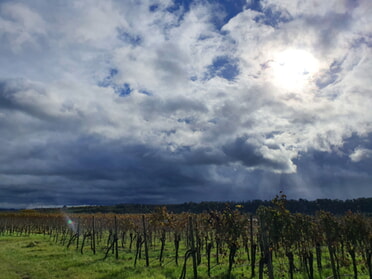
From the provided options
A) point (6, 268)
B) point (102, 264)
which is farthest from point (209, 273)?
point (6, 268)

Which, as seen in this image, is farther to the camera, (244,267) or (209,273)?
(244,267)

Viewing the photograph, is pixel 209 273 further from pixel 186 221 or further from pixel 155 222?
pixel 186 221

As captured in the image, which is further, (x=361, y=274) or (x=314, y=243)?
(x=314, y=243)

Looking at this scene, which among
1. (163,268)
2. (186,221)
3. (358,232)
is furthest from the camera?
(186,221)

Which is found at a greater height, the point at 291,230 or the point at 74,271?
the point at 291,230

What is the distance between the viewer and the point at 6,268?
2019 cm

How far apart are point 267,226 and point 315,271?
19.2ft

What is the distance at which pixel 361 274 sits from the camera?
54.5 feet

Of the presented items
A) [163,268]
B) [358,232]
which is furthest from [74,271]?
[358,232]

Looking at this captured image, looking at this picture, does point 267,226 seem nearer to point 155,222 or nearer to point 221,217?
point 221,217

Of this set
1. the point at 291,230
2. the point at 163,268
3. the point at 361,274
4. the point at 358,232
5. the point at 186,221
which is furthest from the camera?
the point at 186,221

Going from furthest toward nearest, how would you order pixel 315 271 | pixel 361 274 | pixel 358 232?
pixel 315 271 → pixel 361 274 → pixel 358 232

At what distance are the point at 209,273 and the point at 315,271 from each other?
21.0ft

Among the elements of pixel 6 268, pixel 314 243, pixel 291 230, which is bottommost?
pixel 6 268
